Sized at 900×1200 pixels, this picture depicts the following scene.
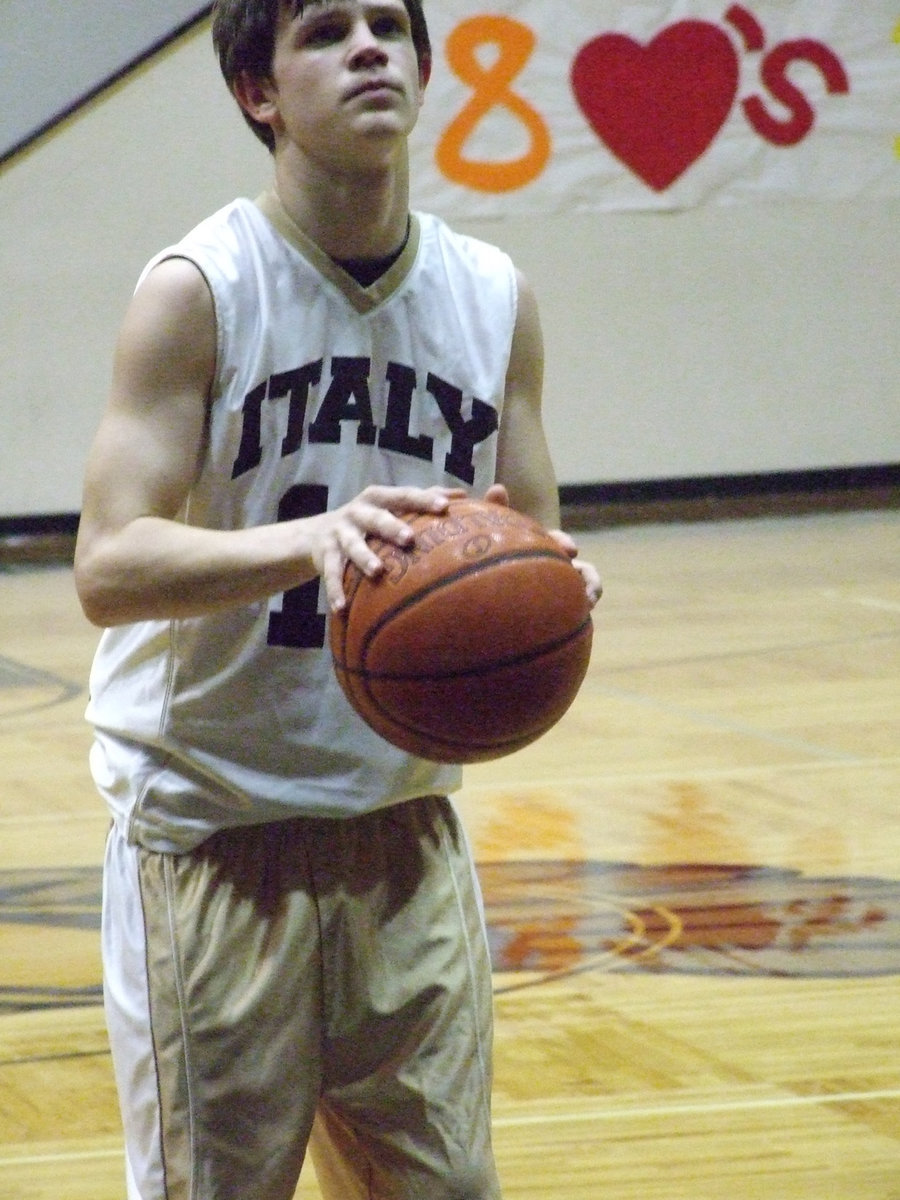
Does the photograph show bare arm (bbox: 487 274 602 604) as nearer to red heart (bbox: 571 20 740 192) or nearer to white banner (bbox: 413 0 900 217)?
white banner (bbox: 413 0 900 217)

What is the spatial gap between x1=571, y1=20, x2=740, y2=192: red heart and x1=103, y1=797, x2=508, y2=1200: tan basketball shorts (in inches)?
A: 342

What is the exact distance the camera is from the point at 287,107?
6.73 ft

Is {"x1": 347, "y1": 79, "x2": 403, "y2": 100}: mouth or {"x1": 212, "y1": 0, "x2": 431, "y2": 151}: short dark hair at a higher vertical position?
{"x1": 212, "y1": 0, "x2": 431, "y2": 151}: short dark hair

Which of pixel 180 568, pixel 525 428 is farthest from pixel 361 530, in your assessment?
pixel 525 428

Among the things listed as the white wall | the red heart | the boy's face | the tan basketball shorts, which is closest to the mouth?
the boy's face

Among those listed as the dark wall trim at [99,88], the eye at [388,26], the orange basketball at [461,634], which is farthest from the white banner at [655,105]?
the orange basketball at [461,634]

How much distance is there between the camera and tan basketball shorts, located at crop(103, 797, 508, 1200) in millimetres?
2010

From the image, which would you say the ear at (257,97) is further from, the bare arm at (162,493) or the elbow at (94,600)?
the elbow at (94,600)

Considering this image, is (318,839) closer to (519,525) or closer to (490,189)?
(519,525)

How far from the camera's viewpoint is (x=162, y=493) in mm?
1941

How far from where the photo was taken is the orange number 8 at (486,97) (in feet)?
33.0

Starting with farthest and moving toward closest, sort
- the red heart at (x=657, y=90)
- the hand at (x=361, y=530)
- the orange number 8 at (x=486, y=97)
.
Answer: the red heart at (x=657, y=90) → the orange number 8 at (x=486, y=97) → the hand at (x=361, y=530)

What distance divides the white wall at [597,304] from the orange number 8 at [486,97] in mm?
273

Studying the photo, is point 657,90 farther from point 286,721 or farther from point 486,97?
point 286,721
